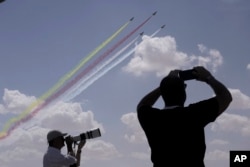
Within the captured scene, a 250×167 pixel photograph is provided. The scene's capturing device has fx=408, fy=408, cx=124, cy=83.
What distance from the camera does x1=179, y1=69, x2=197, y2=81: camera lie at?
19.7 feet

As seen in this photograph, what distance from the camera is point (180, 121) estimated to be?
18.6 ft

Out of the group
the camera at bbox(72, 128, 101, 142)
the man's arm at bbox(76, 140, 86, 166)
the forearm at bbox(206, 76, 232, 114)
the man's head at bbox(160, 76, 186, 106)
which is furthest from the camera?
the camera at bbox(72, 128, 101, 142)

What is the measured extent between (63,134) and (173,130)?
6938mm

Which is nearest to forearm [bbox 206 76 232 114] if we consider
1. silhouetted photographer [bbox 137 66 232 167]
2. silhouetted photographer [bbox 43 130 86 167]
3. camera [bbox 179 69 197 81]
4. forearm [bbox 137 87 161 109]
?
silhouetted photographer [bbox 137 66 232 167]

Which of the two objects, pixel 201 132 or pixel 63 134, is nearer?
pixel 201 132

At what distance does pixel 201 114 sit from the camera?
18.2 feet

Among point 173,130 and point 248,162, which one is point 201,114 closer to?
point 173,130

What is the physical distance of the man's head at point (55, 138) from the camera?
11.9 metres

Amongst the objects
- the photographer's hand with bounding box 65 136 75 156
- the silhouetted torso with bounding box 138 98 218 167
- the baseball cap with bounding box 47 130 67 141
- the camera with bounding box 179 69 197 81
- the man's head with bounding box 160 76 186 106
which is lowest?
the silhouetted torso with bounding box 138 98 218 167

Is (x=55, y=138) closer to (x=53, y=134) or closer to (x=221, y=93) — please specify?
(x=53, y=134)

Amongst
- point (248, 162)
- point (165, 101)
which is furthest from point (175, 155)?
point (248, 162)

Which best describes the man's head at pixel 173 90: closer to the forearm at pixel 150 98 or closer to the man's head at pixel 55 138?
the forearm at pixel 150 98

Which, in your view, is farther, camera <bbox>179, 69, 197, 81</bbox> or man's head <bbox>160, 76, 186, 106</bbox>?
camera <bbox>179, 69, 197, 81</bbox>

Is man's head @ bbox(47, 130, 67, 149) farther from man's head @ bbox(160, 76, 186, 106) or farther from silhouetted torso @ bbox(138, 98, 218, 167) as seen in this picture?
man's head @ bbox(160, 76, 186, 106)
